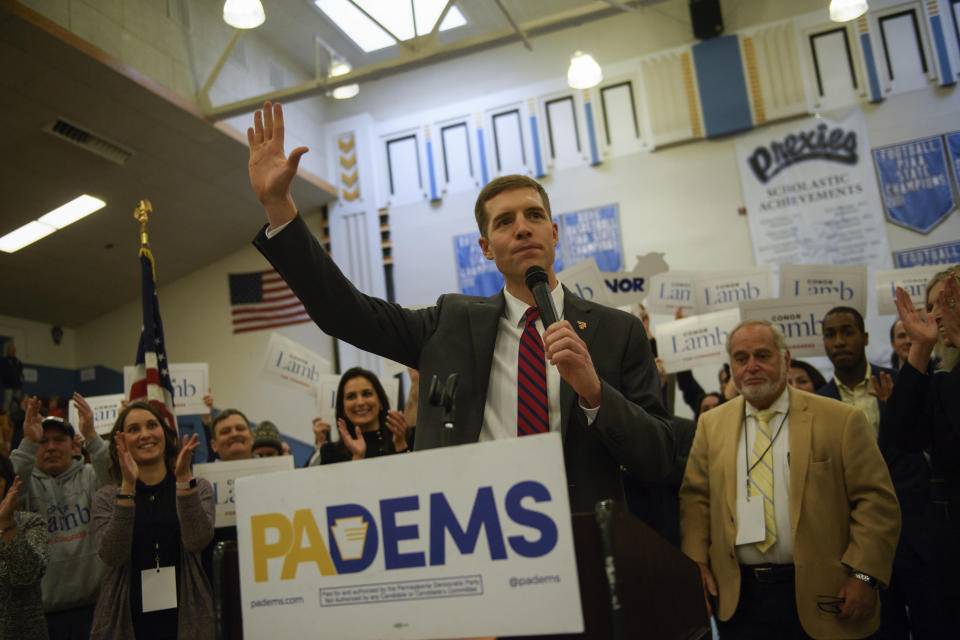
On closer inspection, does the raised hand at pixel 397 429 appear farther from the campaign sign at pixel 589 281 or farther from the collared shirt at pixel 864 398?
the collared shirt at pixel 864 398

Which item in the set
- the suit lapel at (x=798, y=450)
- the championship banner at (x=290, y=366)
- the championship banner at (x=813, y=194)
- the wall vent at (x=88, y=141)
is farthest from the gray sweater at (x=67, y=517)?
the championship banner at (x=813, y=194)

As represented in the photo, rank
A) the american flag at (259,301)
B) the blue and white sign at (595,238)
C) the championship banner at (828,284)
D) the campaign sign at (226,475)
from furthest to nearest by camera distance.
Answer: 1. the american flag at (259,301)
2. the blue and white sign at (595,238)
3. the championship banner at (828,284)
4. the campaign sign at (226,475)

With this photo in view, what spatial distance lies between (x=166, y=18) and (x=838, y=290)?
6.17 metres

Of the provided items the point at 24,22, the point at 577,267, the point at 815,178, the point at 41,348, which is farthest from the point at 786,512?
the point at 41,348

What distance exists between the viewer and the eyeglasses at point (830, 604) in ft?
7.33

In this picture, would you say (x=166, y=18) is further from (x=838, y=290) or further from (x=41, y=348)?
(x=838, y=290)

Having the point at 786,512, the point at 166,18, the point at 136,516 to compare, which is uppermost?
the point at 166,18

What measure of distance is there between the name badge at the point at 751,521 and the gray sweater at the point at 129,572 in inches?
73.1

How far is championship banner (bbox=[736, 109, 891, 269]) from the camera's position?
24.3ft

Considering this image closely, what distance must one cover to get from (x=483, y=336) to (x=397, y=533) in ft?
2.03

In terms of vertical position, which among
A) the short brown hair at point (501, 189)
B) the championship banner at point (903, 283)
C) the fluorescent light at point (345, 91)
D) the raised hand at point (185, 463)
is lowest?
the raised hand at point (185, 463)

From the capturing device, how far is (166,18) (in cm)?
712

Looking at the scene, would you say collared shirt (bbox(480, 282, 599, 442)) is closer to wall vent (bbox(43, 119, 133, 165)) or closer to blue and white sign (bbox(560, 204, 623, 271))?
wall vent (bbox(43, 119, 133, 165))

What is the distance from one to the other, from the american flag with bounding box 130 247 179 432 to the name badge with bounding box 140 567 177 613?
1.56 m
